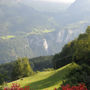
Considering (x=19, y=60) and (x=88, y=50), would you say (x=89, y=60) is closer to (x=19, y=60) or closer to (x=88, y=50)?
(x=88, y=50)

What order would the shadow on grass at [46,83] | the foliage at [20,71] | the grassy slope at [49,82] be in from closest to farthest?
the grassy slope at [49,82]
the shadow on grass at [46,83]
the foliage at [20,71]

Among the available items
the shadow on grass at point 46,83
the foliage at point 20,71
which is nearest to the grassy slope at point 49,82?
the shadow on grass at point 46,83

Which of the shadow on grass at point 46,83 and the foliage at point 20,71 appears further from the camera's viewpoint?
the foliage at point 20,71

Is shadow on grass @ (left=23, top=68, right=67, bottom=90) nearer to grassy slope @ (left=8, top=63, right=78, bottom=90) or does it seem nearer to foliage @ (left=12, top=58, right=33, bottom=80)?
grassy slope @ (left=8, top=63, right=78, bottom=90)

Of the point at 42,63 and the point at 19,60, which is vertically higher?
the point at 19,60

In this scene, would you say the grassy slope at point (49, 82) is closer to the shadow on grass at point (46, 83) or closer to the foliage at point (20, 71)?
the shadow on grass at point (46, 83)

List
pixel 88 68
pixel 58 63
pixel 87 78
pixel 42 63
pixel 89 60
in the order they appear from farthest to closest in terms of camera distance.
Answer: pixel 42 63, pixel 58 63, pixel 89 60, pixel 88 68, pixel 87 78

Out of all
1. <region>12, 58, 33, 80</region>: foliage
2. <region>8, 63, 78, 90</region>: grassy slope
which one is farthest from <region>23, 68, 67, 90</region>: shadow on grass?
<region>12, 58, 33, 80</region>: foliage

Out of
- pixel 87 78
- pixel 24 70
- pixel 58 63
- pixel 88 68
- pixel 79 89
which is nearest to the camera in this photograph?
pixel 79 89

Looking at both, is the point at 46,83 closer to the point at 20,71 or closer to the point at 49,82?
the point at 49,82

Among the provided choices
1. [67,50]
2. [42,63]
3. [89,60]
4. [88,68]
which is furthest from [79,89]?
→ [42,63]

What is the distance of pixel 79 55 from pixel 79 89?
50.0 ft

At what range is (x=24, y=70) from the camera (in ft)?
201

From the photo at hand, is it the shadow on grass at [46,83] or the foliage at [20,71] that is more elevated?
the shadow on grass at [46,83]
